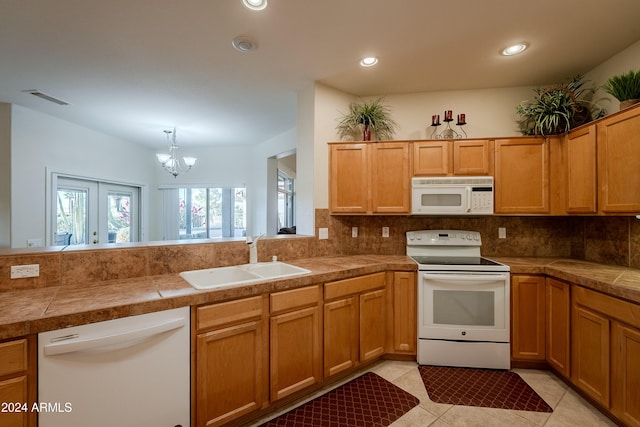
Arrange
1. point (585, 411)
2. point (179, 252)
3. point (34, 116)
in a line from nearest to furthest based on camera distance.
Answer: point (585, 411)
point (179, 252)
point (34, 116)

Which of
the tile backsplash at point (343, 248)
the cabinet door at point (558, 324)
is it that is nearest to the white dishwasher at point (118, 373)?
the tile backsplash at point (343, 248)

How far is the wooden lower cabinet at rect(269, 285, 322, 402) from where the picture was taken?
1864 millimetres

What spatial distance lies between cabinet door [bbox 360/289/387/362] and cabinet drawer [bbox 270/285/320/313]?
0.52 metres

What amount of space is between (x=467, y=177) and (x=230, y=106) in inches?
116

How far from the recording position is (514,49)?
2.27 meters

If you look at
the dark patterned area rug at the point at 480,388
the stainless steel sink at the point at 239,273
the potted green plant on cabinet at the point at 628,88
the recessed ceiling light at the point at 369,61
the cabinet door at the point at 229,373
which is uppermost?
the recessed ceiling light at the point at 369,61

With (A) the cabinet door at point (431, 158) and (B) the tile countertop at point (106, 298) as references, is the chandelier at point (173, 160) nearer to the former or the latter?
(B) the tile countertop at point (106, 298)

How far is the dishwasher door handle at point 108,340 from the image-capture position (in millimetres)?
1204

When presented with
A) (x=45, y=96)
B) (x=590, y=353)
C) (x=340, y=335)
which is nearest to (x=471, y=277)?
(x=590, y=353)

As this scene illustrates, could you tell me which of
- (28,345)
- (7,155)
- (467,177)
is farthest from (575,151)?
(7,155)

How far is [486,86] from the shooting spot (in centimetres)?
296

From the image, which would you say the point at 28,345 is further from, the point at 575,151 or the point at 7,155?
the point at 575,151

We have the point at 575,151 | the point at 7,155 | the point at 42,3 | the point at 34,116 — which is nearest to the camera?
the point at 42,3

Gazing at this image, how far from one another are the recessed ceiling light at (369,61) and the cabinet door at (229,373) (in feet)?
7.80
